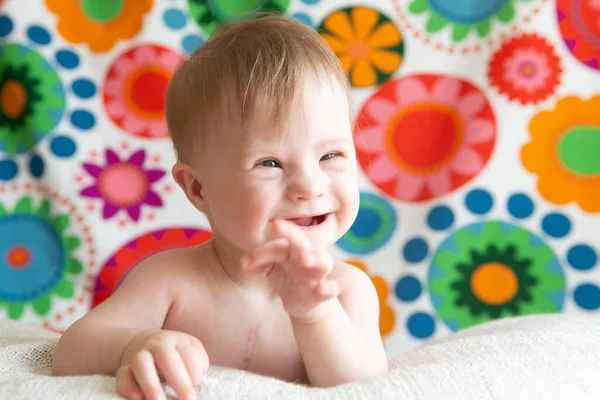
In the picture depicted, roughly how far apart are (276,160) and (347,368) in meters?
0.22

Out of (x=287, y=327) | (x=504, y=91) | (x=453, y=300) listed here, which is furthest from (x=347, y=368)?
(x=504, y=91)

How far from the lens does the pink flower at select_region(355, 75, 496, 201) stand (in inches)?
54.7

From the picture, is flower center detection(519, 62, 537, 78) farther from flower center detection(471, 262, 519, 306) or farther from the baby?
the baby

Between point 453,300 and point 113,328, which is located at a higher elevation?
point 113,328

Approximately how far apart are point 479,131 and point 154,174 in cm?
61

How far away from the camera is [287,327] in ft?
2.90

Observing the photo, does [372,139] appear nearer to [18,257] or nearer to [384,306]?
[384,306]

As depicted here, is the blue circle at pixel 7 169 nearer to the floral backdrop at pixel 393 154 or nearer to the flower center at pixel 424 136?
the floral backdrop at pixel 393 154

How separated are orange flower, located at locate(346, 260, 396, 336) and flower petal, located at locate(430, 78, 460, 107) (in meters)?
0.34

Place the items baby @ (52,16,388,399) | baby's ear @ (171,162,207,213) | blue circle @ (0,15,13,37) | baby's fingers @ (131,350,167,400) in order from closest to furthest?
baby's fingers @ (131,350,167,400), baby @ (52,16,388,399), baby's ear @ (171,162,207,213), blue circle @ (0,15,13,37)

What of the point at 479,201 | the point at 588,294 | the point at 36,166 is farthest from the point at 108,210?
the point at 588,294

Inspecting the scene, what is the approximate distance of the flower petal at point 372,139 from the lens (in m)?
1.40

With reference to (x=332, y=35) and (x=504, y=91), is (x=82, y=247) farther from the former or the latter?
(x=504, y=91)

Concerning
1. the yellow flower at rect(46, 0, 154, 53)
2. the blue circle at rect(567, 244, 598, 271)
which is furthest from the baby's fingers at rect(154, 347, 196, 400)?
the blue circle at rect(567, 244, 598, 271)
